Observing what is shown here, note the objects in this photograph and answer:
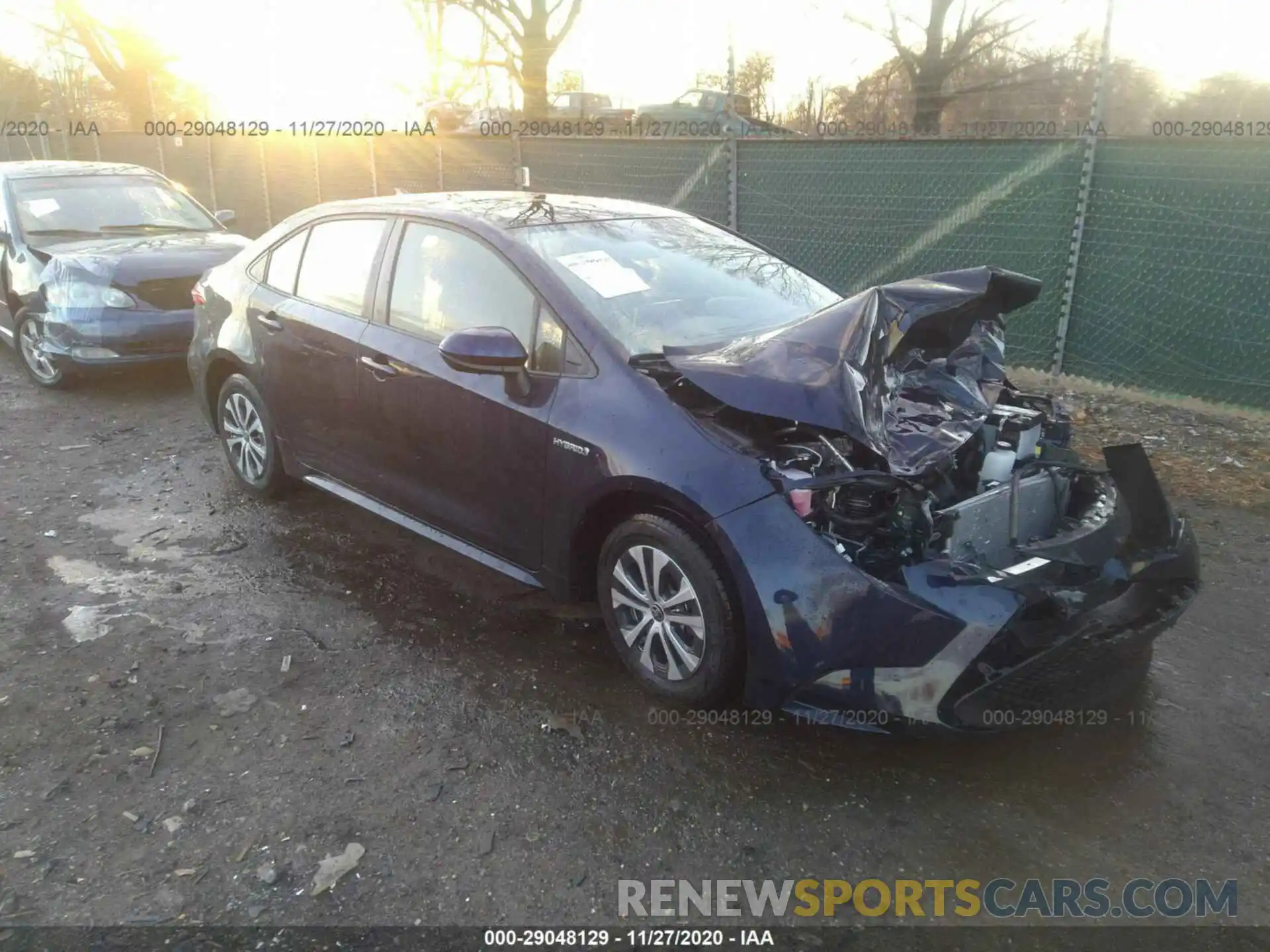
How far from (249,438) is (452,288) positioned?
1.98 metres

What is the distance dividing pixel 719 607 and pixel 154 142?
1762 cm

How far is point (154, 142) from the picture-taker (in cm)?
1667

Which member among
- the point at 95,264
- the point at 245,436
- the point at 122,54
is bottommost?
the point at 245,436

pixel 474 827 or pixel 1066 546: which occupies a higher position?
pixel 1066 546

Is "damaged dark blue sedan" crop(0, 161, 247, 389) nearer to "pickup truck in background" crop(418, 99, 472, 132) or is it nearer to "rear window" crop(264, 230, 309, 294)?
"rear window" crop(264, 230, 309, 294)

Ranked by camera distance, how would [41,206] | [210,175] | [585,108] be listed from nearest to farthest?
[41,206] < [210,175] < [585,108]

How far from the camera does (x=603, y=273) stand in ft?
12.2

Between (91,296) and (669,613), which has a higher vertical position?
(91,296)

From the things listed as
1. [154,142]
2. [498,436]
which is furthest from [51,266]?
[154,142]

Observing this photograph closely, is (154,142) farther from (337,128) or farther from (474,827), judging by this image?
(474,827)

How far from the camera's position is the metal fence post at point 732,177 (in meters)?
8.60

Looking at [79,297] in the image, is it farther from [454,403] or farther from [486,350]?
[486,350]

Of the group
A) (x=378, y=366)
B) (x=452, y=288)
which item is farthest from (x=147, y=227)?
(x=452, y=288)

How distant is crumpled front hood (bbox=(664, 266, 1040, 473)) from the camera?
294cm
